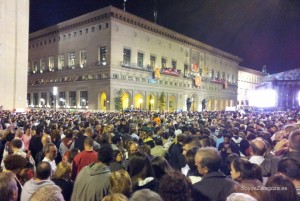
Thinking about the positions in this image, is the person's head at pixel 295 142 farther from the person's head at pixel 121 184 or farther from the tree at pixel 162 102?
the tree at pixel 162 102

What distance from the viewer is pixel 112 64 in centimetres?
5012

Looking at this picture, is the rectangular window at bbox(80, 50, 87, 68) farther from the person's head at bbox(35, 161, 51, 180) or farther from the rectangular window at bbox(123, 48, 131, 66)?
the person's head at bbox(35, 161, 51, 180)

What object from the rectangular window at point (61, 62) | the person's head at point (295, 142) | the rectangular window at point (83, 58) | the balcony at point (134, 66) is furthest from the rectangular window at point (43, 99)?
the person's head at point (295, 142)

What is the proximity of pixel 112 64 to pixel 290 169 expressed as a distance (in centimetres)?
4796

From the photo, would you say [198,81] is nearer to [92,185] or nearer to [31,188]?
[92,185]

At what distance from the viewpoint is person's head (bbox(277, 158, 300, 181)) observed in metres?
3.46

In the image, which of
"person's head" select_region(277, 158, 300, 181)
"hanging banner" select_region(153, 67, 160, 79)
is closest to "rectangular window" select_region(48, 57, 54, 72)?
"hanging banner" select_region(153, 67, 160, 79)

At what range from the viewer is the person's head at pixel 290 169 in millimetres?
3465

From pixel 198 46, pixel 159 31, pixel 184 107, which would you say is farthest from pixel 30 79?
pixel 198 46

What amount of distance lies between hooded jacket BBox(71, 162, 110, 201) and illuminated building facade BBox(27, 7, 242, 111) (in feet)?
135

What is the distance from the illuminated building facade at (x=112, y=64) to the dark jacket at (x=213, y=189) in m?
41.8

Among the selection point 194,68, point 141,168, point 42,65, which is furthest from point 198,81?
point 141,168

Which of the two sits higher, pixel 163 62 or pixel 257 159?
pixel 163 62

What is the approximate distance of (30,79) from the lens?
67625 mm
